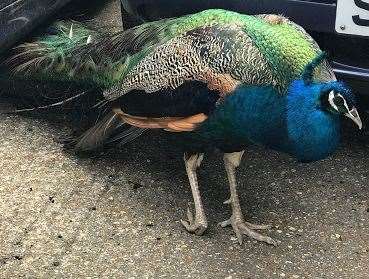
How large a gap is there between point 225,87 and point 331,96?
1.34ft

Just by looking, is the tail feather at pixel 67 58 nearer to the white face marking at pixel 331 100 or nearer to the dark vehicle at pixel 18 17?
the dark vehicle at pixel 18 17

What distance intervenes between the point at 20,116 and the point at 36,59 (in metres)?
0.50

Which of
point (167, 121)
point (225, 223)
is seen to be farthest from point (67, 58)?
point (225, 223)

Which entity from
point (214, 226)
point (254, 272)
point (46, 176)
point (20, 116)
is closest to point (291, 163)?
point (214, 226)

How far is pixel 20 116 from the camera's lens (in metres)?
3.87

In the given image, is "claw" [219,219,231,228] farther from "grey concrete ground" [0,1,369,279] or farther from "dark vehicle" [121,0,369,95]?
"dark vehicle" [121,0,369,95]

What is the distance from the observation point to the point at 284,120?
2.62 m

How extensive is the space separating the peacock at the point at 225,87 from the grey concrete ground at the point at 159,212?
14 cm

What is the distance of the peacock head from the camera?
255 centimetres

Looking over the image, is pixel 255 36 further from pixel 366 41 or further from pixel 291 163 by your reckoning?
pixel 291 163

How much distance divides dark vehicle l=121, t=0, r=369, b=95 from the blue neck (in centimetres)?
52


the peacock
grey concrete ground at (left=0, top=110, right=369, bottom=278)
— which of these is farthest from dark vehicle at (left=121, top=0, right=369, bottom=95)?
grey concrete ground at (left=0, top=110, right=369, bottom=278)

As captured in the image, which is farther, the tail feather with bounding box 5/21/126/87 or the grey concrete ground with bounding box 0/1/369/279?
the tail feather with bounding box 5/21/126/87

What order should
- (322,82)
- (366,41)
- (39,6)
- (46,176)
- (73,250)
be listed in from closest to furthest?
(322,82) < (73,250) < (366,41) < (46,176) < (39,6)
